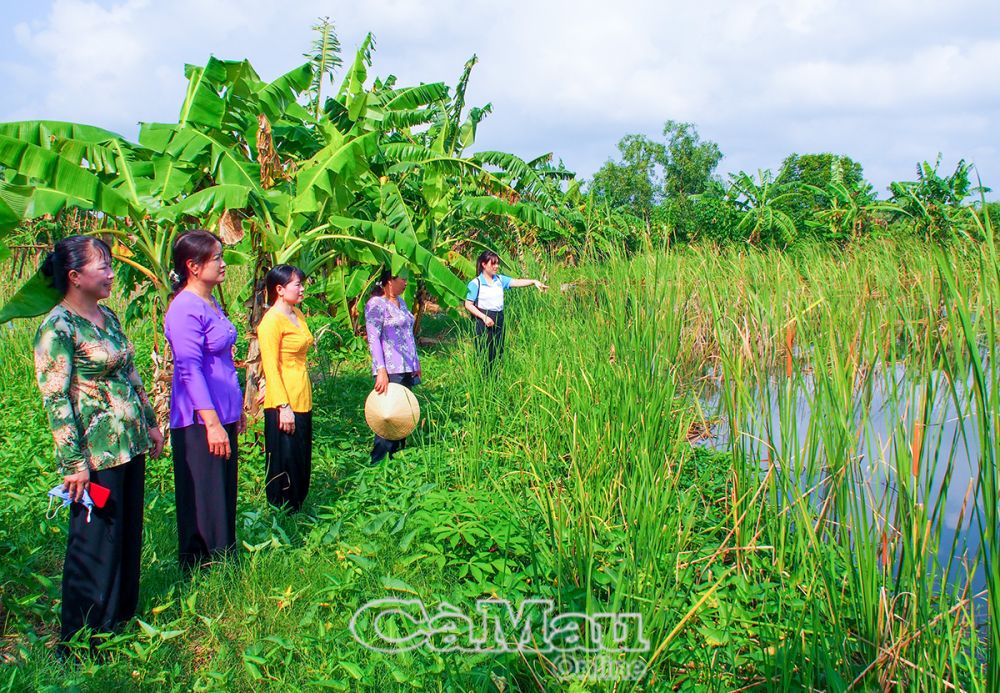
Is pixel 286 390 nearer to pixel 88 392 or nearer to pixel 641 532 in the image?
pixel 88 392

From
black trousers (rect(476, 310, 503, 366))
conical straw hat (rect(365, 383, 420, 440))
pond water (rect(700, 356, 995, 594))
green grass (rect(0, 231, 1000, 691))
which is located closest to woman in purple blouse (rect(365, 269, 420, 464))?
conical straw hat (rect(365, 383, 420, 440))

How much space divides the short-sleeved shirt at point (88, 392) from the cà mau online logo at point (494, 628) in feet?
3.43

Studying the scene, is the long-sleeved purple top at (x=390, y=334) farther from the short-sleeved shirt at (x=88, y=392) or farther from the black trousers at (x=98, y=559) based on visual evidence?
the black trousers at (x=98, y=559)

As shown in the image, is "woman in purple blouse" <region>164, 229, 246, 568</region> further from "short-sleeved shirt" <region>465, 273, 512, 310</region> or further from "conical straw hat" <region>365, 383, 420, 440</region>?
"short-sleeved shirt" <region>465, 273, 512, 310</region>

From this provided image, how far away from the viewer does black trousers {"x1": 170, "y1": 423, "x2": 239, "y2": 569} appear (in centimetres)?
290

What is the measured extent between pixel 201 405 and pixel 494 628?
148 centimetres

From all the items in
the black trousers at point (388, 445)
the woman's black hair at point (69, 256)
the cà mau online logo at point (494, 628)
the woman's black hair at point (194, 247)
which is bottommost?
the cà mau online logo at point (494, 628)

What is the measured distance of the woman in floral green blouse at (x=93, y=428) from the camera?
2283 millimetres

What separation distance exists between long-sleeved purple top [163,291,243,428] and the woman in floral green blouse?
9.7 inches

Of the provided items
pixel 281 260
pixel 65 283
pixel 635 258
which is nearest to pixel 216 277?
pixel 65 283

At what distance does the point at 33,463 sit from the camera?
14.2 ft

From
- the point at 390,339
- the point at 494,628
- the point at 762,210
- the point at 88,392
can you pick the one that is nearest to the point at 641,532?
the point at 494,628

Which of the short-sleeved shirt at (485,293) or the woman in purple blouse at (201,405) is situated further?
the short-sleeved shirt at (485,293)

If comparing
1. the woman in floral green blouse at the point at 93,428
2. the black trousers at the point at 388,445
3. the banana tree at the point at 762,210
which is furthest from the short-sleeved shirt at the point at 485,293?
the banana tree at the point at 762,210
